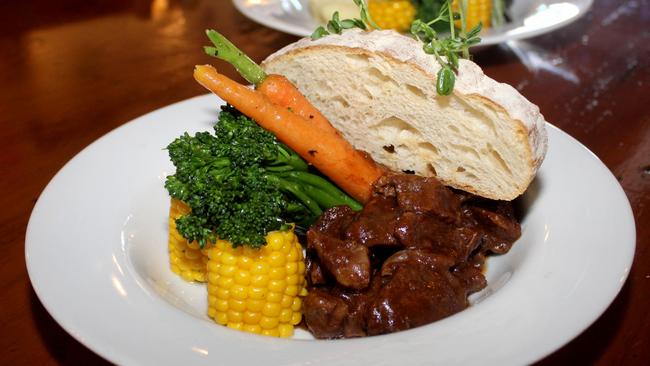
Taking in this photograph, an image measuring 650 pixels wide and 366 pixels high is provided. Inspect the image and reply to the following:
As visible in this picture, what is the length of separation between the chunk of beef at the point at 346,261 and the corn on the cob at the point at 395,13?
7.96ft

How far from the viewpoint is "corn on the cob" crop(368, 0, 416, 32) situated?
14.0 feet

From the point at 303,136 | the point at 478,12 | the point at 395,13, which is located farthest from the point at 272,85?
the point at 478,12

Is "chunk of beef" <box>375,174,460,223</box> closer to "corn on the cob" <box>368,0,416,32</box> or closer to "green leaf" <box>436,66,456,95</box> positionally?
"green leaf" <box>436,66,456,95</box>

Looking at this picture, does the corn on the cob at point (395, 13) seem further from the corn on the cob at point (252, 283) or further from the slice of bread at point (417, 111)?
the corn on the cob at point (252, 283)

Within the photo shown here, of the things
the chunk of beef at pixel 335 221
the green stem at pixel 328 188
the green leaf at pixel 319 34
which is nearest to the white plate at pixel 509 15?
the green leaf at pixel 319 34

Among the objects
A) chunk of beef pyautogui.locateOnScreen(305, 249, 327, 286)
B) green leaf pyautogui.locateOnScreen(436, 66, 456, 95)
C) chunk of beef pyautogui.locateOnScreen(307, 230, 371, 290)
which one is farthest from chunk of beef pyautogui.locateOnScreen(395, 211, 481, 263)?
green leaf pyautogui.locateOnScreen(436, 66, 456, 95)

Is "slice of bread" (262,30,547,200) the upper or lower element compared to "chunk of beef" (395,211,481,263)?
upper

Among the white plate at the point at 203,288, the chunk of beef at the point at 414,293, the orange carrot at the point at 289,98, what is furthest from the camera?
the orange carrot at the point at 289,98

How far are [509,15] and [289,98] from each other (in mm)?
2510

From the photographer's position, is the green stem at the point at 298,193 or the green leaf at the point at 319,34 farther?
the green leaf at the point at 319,34

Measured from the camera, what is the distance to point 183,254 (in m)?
2.34

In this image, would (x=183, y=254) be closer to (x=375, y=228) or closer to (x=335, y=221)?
(x=335, y=221)

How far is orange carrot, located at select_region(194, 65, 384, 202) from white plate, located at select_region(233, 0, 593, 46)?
1522 mm

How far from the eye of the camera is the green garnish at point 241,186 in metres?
2.07
